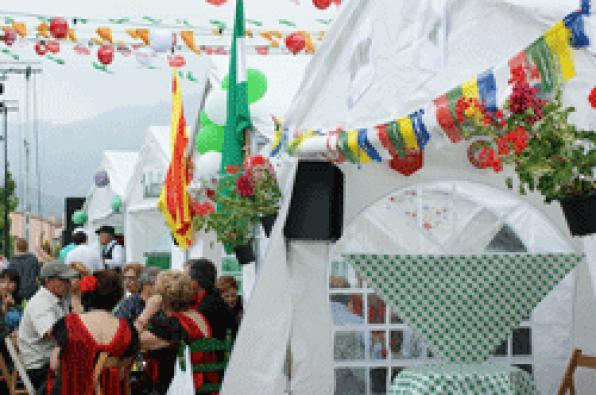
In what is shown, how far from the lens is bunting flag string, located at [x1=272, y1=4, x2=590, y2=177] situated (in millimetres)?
3701

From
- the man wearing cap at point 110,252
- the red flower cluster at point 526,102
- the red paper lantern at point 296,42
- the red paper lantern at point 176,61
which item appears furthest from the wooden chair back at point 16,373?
the man wearing cap at point 110,252

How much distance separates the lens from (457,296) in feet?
19.4

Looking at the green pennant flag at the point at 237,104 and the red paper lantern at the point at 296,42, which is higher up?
the red paper lantern at the point at 296,42

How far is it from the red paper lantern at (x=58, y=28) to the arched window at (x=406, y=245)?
502 cm

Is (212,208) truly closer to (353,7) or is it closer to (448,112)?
(353,7)

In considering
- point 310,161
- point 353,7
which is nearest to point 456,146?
point 310,161

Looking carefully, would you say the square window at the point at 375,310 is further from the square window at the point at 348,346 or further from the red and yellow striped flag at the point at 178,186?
the red and yellow striped flag at the point at 178,186

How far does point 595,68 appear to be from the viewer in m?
3.82

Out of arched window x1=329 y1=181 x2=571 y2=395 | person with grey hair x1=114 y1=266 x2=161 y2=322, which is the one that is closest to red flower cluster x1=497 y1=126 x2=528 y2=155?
arched window x1=329 y1=181 x2=571 y2=395

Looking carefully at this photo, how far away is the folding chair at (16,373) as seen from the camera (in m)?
6.76

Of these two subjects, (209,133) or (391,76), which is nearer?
(391,76)

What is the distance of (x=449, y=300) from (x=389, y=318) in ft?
5.82

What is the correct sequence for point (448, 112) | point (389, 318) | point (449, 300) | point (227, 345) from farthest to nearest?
point (389, 318) < point (227, 345) < point (449, 300) < point (448, 112)

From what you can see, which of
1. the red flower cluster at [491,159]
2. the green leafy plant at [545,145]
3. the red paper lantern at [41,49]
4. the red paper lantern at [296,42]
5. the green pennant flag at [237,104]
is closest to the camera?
the green leafy plant at [545,145]
